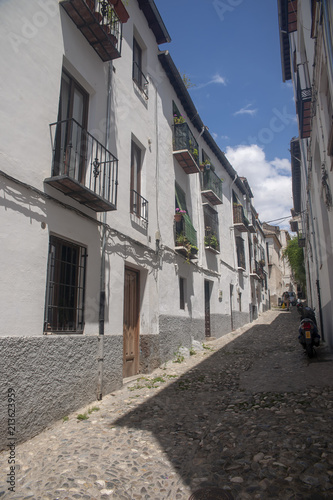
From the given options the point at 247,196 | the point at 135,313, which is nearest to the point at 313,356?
the point at 135,313

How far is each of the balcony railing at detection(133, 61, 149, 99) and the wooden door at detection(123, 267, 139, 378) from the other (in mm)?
5156

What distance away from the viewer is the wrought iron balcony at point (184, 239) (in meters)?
11.0

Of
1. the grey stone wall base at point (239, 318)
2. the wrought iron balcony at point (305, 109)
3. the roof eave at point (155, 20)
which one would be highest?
the roof eave at point (155, 20)

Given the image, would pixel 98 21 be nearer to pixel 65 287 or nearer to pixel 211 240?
pixel 65 287

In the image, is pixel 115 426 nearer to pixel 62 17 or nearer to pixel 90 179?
pixel 90 179

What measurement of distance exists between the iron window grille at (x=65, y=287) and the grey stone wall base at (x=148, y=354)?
2.69m

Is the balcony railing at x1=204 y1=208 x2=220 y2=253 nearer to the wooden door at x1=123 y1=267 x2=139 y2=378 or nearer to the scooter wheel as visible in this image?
the wooden door at x1=123 y1=267 x2=139 y2=378

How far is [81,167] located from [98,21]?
280cm

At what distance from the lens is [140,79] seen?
32.4 feet

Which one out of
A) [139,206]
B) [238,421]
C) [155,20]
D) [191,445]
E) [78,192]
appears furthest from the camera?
[155,20]

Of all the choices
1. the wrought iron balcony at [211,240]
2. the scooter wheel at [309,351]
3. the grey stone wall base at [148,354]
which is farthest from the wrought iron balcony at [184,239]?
the scooter wheel at [309,351]

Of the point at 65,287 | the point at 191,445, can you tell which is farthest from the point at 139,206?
the point at 191,445

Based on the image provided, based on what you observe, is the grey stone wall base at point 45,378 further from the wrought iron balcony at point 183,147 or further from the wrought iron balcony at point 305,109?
the wrought iron balcony at point 183,147

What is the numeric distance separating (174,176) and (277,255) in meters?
36.1
